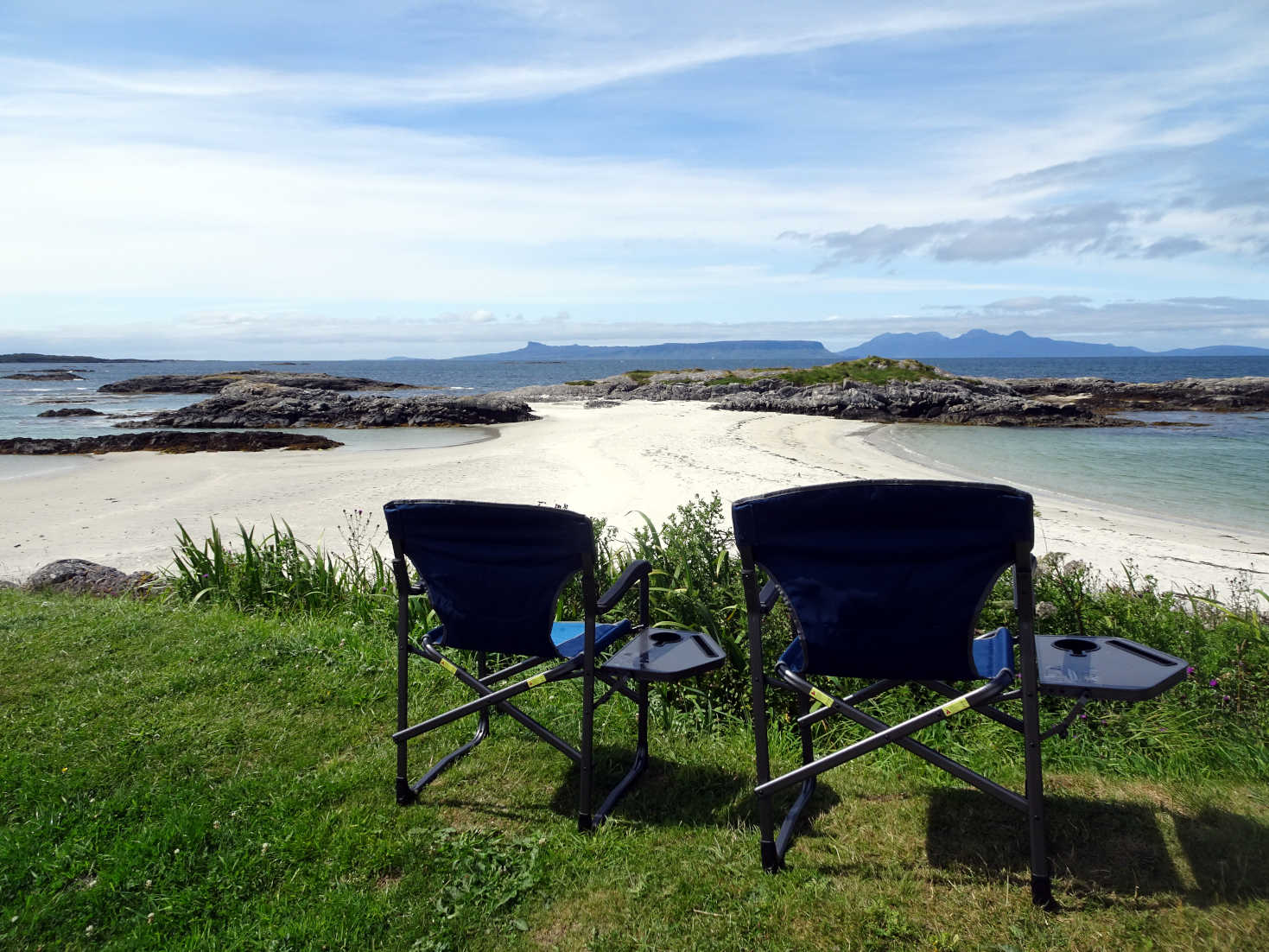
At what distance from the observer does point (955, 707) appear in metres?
2.63

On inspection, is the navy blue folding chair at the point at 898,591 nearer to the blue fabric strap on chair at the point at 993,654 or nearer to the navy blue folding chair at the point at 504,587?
the blue fabric strap on chair at the point at 993,654

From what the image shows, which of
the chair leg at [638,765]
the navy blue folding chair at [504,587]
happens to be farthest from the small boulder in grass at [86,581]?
the chair leg at [638,765]

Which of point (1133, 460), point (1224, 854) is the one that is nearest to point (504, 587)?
point (1224, 854)

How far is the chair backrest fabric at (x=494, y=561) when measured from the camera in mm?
2996

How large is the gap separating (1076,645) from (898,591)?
3.97 ft

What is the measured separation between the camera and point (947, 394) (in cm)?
4238

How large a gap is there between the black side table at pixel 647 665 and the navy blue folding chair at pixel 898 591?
43 centimetres

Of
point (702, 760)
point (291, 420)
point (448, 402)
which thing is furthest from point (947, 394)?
point (702, 760)

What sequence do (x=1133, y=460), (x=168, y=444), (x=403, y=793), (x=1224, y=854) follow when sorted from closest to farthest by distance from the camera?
(x=1224, y=854), (x=403, y=793), (x=1133, y=460), (x=168, y=444)

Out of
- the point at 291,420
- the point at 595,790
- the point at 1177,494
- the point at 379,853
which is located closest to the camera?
the point at 379,853

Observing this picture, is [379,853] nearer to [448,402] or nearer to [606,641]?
[606,641]

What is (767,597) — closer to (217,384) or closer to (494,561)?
(494,561)

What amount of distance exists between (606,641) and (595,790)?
26.3 inches

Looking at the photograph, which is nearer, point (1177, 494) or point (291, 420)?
point (1177, 494)
